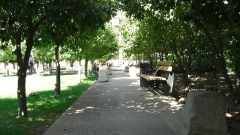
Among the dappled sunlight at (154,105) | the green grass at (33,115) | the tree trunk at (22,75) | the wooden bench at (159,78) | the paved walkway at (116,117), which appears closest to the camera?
the paved walkway at (116,117)

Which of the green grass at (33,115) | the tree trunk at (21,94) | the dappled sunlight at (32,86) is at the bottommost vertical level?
the green grass at (33,115)

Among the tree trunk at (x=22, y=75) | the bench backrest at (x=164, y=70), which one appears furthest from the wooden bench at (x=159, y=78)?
the tree trunk at (x=22, y=75)

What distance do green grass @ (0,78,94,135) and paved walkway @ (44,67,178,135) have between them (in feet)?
1.25

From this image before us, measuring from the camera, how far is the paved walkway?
37.1 ft

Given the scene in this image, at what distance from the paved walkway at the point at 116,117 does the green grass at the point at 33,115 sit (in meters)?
0.38

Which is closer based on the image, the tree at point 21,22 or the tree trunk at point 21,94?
the tree at point 21,22

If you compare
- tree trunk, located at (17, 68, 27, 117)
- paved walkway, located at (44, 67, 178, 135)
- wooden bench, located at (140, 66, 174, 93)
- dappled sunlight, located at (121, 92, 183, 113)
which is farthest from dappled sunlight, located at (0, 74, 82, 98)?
tree trunk, located at (17, 68, 27, 117)

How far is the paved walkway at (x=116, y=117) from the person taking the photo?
11297mm

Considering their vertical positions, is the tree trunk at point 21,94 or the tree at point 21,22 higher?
the tree at point 21,22

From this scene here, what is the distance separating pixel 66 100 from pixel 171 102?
15.0 ft

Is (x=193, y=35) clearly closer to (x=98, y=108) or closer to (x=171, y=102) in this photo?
(x=171, y=102)

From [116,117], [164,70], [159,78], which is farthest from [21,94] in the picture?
[164,70]

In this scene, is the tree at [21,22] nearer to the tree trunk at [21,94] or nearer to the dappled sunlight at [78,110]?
the tree trunk at [21,94]

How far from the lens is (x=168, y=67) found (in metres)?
22.2
